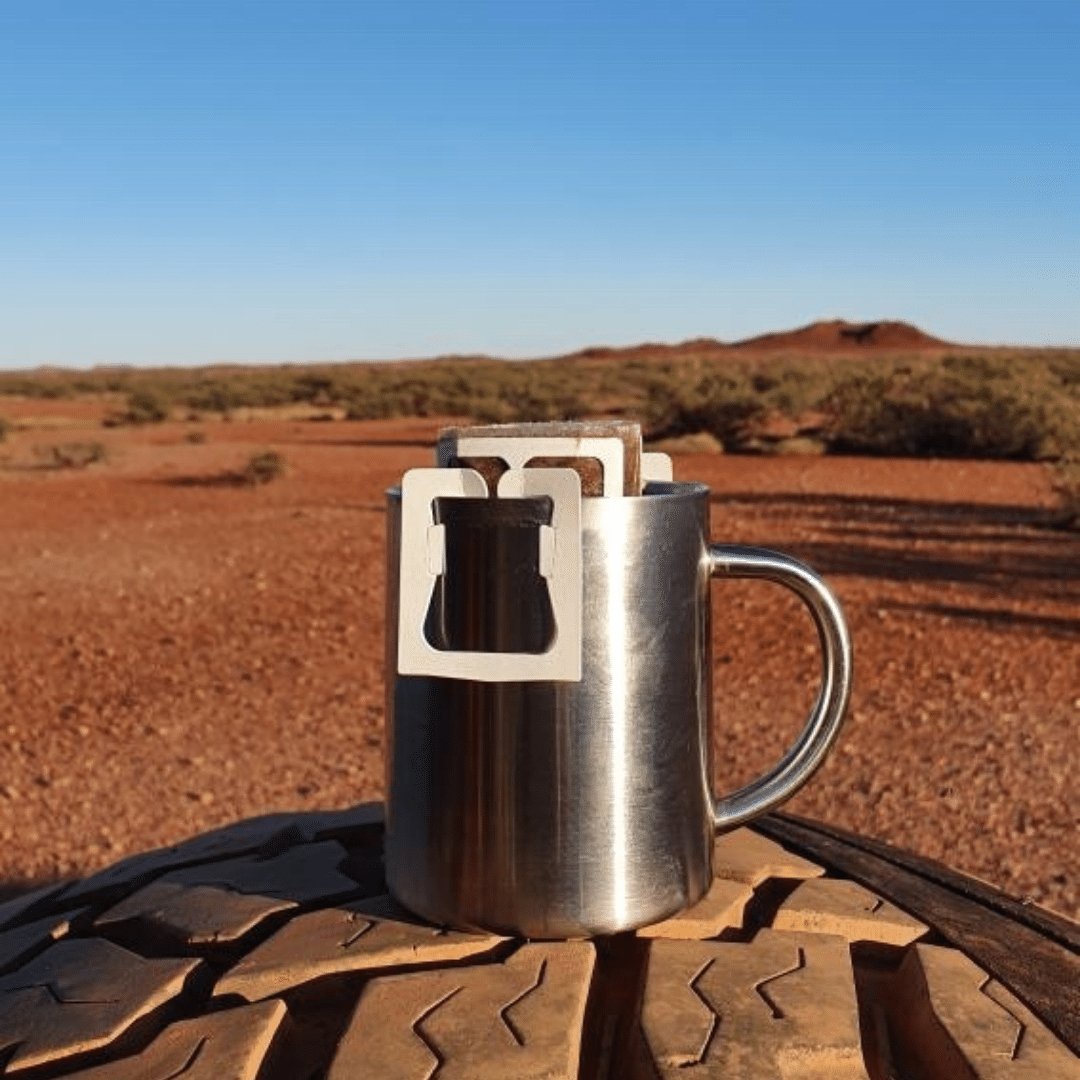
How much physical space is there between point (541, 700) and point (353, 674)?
16.4 ft

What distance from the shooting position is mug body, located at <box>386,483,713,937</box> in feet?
3.46

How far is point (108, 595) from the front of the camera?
7625 mm

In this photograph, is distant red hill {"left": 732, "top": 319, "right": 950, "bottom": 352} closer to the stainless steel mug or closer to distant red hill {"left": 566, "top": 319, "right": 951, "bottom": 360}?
distant red hill {"left": 566, "top": 319, "right": 951, "bottom": 360}

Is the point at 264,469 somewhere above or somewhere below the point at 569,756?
below

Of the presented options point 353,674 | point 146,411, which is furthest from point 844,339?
point 353,674

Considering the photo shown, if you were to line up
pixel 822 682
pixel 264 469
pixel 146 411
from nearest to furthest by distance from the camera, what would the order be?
1. pixel 822 682
2. pixel 264 469
3. pixel 146 411

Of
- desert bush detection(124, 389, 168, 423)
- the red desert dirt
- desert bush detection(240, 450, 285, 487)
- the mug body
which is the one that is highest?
desert bush detection(124, 389, 168, 423)

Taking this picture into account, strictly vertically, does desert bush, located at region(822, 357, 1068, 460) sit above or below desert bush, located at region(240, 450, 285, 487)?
above

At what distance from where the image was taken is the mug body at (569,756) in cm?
106

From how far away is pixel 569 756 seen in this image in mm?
1062

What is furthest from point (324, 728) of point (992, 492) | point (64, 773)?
point (992, 492)

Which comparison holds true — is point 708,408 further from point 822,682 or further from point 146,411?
point 822,682

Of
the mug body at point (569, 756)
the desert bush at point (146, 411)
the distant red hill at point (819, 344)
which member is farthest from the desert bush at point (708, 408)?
the distant red hill at point (819, 344)

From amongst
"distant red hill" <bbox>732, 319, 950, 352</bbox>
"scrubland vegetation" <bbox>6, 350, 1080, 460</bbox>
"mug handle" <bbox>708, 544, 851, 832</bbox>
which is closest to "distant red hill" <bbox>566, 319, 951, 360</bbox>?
"distant red hill" <bbox>732, 319, 950, 352</bbox>
